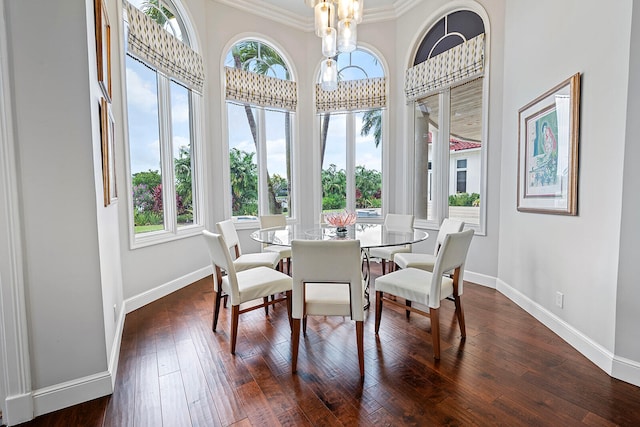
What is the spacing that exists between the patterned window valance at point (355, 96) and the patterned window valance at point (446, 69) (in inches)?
16.7

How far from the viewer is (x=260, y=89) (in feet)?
15.0

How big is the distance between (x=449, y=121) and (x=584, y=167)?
6.90ft

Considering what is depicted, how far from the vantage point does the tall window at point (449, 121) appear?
12.2 feet

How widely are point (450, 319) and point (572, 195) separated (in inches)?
55.2

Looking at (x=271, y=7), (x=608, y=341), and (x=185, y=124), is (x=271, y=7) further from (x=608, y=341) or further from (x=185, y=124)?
(x=608, y=341)

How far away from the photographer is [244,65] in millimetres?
4555

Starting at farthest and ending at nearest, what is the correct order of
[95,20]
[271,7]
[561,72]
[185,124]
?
[271,7]
[185,124]
[561,72]
[95,20]

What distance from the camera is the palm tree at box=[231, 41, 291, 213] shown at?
4.52m

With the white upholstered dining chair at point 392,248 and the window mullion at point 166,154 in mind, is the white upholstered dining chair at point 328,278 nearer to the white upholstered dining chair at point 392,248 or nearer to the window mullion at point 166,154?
the white upholstered dining chair at point 392,248

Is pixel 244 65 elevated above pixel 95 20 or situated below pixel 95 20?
above

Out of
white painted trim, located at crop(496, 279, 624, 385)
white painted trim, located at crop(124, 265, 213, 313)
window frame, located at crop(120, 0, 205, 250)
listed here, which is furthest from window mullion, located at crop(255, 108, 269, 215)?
white painted trim, located at crop(496, 279, 624, 385)

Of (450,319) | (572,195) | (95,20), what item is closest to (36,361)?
(95,20)

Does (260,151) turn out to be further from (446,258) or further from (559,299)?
(559,299)

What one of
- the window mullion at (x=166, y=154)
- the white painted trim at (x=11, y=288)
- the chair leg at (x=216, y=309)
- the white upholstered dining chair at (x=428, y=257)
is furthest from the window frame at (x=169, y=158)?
the white upholstered dining chair at (x=428, y=257)
